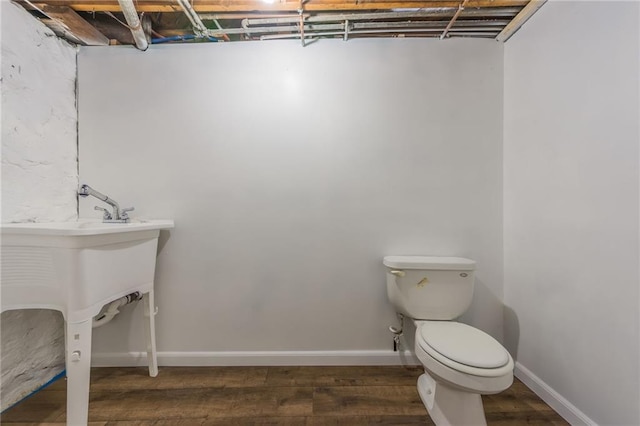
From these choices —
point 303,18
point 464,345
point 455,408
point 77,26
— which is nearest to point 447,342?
point 464,345

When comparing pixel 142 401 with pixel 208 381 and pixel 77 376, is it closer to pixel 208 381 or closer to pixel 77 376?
pixel 208 381

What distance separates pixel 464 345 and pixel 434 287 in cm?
34

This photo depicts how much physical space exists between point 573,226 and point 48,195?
2675mm

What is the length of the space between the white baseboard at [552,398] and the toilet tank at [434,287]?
19.4 inches

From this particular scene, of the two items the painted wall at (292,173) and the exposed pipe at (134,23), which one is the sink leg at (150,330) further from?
the exposed pipe at (134,23)

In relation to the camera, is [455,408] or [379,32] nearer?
[455,408]

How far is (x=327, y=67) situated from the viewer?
1549 mm

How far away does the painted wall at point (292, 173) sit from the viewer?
1547 millimetres

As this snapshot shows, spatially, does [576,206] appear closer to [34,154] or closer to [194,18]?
[194,18]

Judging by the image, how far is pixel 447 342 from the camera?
1.09 meters

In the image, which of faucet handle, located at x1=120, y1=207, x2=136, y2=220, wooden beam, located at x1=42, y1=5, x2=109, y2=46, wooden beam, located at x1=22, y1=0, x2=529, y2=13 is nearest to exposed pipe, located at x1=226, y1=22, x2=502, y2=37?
wooden beam, located at x1=22, y1=0, x2=529, y2=13

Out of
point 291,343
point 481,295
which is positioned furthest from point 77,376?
point 481,295

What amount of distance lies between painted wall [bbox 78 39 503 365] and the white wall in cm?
17

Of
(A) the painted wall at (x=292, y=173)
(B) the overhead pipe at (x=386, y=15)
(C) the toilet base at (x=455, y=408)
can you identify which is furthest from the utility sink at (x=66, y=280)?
(C) the toilet base at (x=455, y=408)
